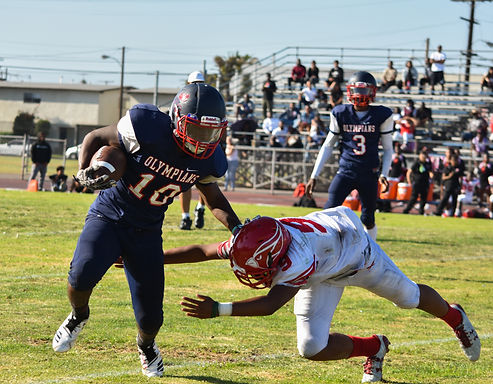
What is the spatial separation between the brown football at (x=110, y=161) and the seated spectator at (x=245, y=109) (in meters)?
25.3

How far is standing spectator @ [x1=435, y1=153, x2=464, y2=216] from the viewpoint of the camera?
20.3 metres

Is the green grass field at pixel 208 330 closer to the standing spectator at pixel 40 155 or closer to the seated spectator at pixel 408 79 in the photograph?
the standing spectator at pixel 40 155

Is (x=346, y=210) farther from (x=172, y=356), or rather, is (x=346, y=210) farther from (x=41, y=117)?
(x=41, y=117)

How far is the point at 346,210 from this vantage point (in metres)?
5.14

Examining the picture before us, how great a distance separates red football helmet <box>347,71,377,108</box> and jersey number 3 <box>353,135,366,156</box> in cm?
43

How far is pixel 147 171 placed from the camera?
15.7 feet

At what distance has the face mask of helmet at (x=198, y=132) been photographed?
4.68 metres

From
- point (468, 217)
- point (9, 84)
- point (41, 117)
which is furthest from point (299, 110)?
point (9, 84)

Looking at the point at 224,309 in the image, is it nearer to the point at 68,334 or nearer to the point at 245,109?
the point at 68,334

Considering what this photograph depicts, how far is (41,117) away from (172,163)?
6693 cm

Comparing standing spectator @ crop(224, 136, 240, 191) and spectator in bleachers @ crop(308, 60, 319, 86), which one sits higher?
spectator in bleachers @ crop(308, 60, 319, 86)

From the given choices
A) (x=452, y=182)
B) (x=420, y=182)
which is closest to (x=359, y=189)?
(x=452, y=182)

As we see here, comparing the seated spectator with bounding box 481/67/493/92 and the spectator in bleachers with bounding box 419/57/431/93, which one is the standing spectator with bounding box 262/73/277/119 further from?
the seated spectator with bounding box 481/67/493/92

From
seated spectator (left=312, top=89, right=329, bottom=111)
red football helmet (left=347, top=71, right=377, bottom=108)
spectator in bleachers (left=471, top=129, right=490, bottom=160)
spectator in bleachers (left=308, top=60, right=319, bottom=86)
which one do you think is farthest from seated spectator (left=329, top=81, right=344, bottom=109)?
red football helmet (left=347, top=71, right=377, bottom=108)
